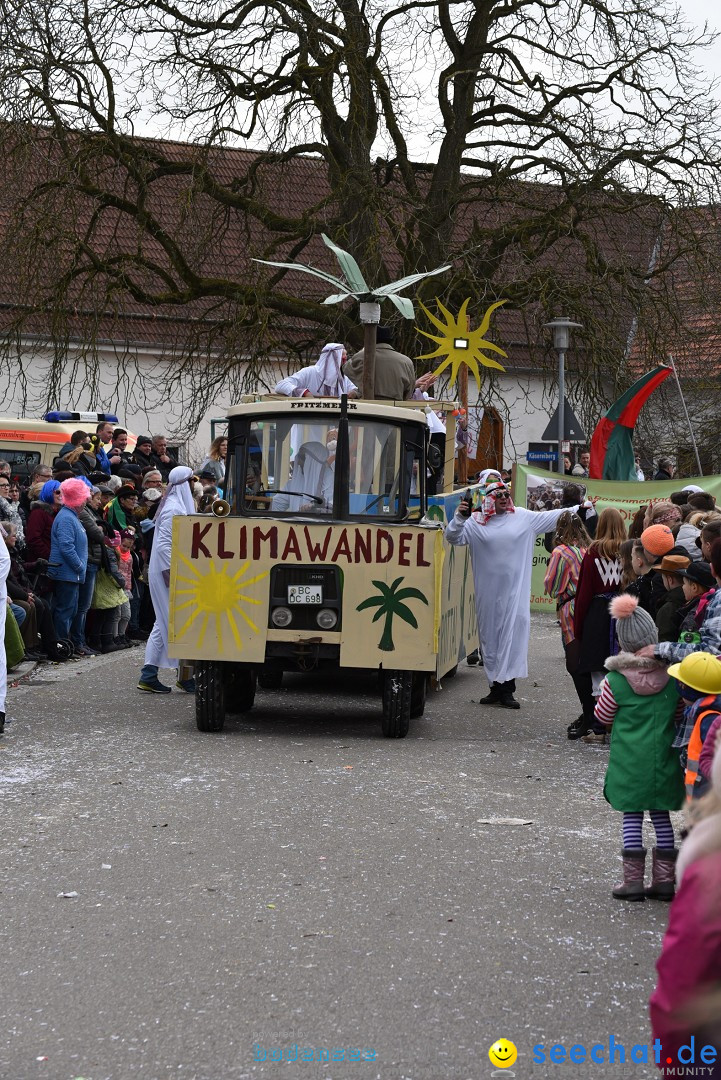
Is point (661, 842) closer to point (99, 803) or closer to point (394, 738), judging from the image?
point (99, 803)

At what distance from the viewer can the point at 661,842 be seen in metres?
7.05

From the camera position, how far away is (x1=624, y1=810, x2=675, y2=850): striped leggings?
7.00 metres

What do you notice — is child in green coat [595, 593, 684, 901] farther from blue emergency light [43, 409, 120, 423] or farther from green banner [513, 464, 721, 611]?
blue emergency light [43, 409, 120, 423]

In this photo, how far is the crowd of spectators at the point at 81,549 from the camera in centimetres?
1539

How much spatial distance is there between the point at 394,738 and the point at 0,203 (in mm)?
13602

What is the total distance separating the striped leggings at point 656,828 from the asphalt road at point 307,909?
0.31m

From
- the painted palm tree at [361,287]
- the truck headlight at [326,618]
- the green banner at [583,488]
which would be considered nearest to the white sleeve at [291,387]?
the painted palm tree at [361,287]

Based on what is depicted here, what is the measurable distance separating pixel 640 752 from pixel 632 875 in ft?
1.80

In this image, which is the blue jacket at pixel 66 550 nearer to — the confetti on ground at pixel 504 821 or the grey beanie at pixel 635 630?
the confetti on ground at pixel 504 821

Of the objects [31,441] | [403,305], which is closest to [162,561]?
[403,305]

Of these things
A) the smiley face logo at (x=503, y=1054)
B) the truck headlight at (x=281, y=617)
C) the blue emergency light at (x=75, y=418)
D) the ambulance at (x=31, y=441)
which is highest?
the blue emergency light at (x=75, y=418)

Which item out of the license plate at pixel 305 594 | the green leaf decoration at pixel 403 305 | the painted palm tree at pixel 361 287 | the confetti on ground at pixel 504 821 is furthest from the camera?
the green leaf decoration at pixel 403 305

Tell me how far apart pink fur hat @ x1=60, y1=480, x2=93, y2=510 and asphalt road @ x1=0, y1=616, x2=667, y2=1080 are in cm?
493

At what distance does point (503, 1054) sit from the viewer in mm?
4844
